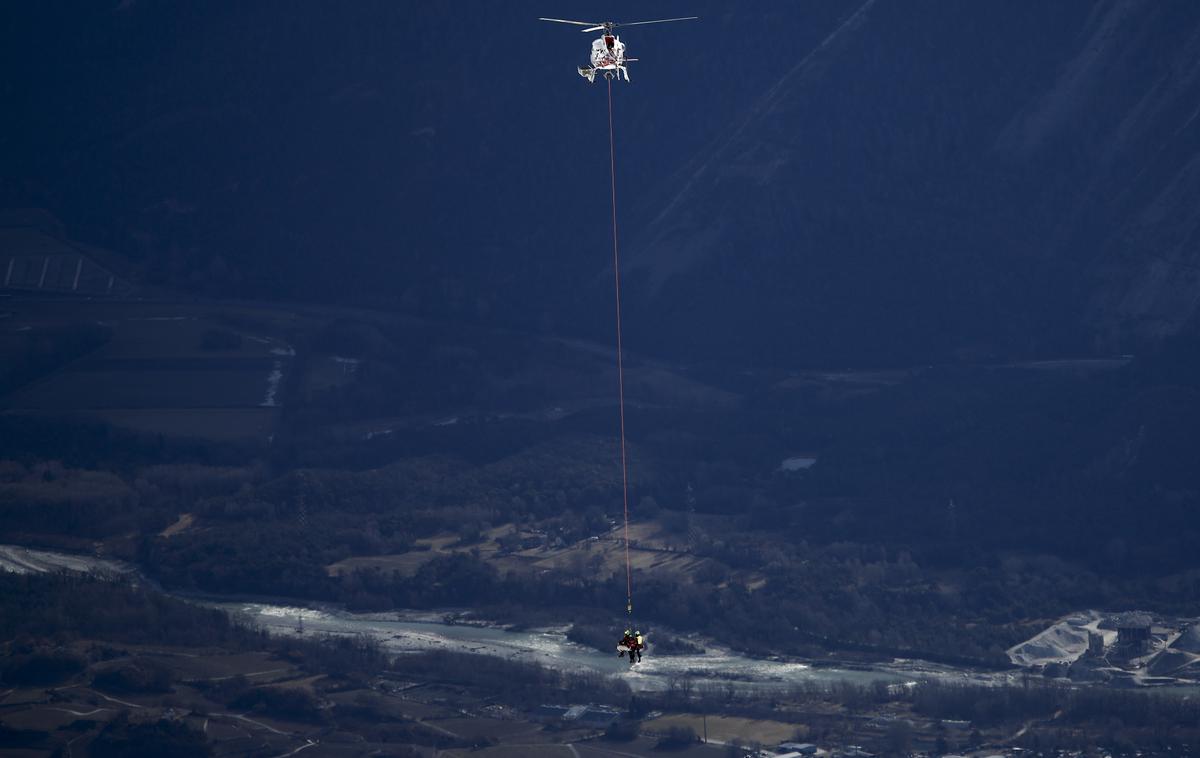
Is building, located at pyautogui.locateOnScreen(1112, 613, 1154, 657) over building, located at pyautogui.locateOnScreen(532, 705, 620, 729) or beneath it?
over

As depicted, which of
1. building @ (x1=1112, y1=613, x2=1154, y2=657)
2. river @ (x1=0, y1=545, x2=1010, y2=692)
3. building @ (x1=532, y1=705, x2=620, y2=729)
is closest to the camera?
building @ (x1=532, y1=705, x2=620, y2=729)

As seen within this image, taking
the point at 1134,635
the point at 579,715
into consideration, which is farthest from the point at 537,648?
the point at 1134,635

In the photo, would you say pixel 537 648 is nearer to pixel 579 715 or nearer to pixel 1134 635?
pixel 579 715

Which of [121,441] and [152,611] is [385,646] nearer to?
[152,611]

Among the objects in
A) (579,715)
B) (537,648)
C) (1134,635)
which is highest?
(537,648)

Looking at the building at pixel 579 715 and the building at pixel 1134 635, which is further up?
the building at pixel 1134 635

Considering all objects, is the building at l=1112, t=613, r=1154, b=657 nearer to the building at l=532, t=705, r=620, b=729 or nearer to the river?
the river

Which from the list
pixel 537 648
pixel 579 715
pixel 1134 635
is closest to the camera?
pixel 579 715

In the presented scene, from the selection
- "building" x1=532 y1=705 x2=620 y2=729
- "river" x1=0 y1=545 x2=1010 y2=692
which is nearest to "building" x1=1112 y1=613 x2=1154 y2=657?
"river" x1=0 y1=545 x2=1010 y2=692

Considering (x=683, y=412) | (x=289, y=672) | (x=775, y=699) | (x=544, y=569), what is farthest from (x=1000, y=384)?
(x=289, y=672)

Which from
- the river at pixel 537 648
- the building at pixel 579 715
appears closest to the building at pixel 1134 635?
the river at pixel 537 648

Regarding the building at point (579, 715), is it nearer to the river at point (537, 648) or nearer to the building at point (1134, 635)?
the river at point (537, 648)
